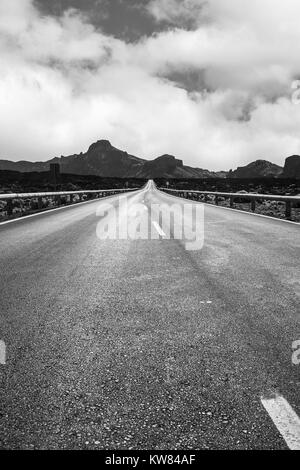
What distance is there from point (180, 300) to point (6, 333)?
6.56 ft

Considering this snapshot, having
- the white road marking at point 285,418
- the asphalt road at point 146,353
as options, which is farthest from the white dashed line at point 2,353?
the white road marking at point 285,418

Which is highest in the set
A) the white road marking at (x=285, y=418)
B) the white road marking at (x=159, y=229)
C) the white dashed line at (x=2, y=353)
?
the white road marking at (x=159, y=229)

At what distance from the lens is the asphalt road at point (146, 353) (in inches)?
85.1

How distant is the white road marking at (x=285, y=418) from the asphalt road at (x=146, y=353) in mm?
47

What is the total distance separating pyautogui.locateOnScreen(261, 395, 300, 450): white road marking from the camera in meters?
2.07

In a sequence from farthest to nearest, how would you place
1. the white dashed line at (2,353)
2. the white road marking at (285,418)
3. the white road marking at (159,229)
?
the white road marking at (159,229)
the white dashed line at (2,353)
the white road marking at (285,418)

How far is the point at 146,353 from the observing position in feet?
10.2

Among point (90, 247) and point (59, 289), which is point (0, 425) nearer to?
point (59, 289)

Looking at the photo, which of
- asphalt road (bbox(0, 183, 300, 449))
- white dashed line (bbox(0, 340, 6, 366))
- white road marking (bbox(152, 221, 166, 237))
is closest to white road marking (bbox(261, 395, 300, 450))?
asphalt road (bbox(0, 183, 300, 449))

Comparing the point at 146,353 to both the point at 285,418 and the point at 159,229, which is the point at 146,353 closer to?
the point at 285,418

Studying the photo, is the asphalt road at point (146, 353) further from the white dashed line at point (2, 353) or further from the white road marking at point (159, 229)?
the white road marking at point (159, 229)

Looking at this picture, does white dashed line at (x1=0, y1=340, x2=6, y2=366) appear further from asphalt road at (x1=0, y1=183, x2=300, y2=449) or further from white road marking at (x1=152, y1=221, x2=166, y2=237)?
white road marking at (x1=152, y1=221, x2=166, y2=237)

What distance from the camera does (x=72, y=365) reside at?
292 cm
